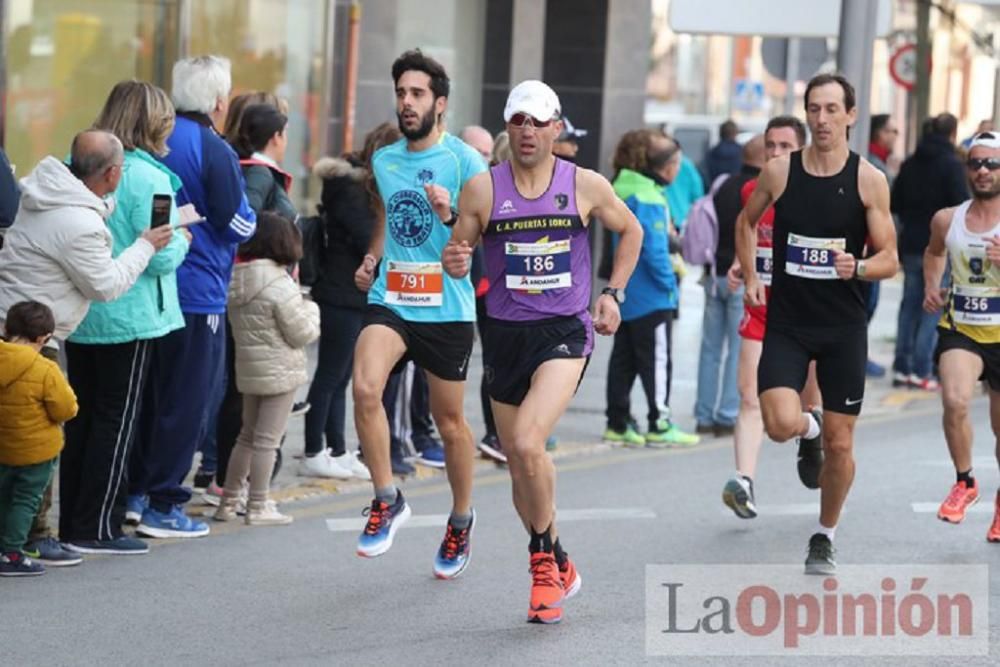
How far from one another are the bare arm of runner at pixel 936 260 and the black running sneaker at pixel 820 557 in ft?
5.65

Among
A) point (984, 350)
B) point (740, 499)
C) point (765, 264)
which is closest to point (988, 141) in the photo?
point (984, 350)

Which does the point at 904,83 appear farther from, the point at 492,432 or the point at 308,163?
the point at 492,432

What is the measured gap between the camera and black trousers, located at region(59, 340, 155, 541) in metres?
8.98

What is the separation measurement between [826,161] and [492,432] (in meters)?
3.85

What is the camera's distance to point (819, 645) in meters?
7.48

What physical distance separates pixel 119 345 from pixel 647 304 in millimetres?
4782

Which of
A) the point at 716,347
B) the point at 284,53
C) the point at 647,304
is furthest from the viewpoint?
the point at 284,53

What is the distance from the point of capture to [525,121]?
7.84m

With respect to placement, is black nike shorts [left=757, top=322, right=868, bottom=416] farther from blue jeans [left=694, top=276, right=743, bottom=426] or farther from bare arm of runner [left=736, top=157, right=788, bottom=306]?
blue jeans [left=694, top=276, right=743, bottom=426]

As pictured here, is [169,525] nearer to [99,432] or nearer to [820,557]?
[99,432]

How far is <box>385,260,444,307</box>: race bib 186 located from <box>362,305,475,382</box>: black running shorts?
3.2 inches

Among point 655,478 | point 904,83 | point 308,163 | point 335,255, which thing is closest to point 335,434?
point 335,255

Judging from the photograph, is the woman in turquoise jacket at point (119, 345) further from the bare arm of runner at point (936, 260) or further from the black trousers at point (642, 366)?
the black trousers at point (642, 366)

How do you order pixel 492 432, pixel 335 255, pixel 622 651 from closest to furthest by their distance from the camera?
pixel 622 651 → pixel 335 255 → pixel 492 432
